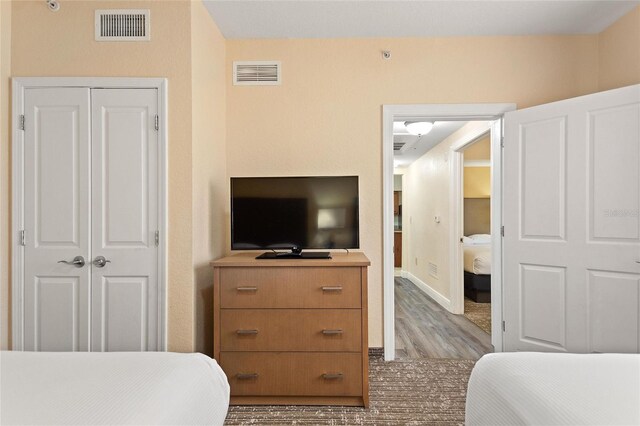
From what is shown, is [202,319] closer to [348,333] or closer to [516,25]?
[348,333]

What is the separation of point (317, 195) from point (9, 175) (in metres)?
2.06

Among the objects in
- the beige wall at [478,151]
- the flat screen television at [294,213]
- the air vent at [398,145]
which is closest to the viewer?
the flat screen television at [294,213]

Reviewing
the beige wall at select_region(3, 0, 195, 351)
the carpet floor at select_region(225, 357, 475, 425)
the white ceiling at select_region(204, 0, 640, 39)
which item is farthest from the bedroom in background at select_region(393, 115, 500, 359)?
the beige wall at select_region(3, 0, 195, 351)

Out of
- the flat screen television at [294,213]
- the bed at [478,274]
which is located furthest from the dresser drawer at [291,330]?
the bed at [478,274]

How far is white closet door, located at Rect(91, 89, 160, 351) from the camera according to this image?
89.4 inches

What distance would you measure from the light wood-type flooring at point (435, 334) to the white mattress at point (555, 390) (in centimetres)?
181

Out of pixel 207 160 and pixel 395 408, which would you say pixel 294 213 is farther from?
pixel 395 408

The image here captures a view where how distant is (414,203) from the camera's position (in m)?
7.22

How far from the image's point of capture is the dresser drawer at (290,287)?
2.24 m

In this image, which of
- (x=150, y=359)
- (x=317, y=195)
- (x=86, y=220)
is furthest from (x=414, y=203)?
(x=150, y=359)

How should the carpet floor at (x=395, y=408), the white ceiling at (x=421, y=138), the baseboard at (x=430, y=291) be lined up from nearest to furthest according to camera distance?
1. the carpet floor at (x=395, y=408)
2. the white ceiling at (x=421, y=138)
3. the baseboard at (x=430, y=291)

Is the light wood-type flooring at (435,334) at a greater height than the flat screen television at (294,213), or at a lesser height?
lesser

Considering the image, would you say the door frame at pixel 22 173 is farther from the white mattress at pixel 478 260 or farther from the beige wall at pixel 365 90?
the white mattress at pixel 478 260

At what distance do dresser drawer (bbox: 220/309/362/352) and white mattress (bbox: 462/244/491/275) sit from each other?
356cm
